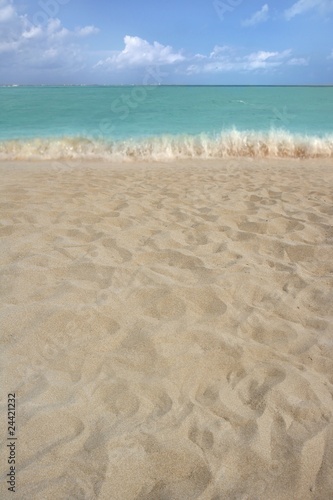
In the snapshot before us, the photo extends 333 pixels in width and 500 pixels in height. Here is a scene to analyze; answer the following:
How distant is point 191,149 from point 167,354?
9.53 metres

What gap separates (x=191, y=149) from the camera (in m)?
11.2

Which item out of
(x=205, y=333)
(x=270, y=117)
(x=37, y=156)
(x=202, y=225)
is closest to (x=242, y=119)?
(x=270, y=117)

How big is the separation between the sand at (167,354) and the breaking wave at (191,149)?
6752 millimetres

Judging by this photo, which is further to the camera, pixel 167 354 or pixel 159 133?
pixel 159 133

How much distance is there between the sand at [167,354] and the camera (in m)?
1.70

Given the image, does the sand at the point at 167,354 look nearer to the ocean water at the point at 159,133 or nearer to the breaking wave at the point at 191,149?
the breaking wave at the point at 191,149

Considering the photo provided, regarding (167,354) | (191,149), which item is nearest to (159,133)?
(191,149)

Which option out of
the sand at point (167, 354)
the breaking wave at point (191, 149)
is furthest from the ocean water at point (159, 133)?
the sand at point (167, 354)

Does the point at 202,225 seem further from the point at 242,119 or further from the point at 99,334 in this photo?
the point at 242,119

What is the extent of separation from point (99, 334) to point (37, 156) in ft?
31.7

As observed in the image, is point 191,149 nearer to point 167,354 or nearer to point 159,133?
point 159,133

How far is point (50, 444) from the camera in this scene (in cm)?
178

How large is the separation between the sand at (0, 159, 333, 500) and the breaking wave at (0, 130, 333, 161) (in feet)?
22.2

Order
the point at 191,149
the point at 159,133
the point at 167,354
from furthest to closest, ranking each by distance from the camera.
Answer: the point at 159,133
the point at 191,149
the point at 167,354
